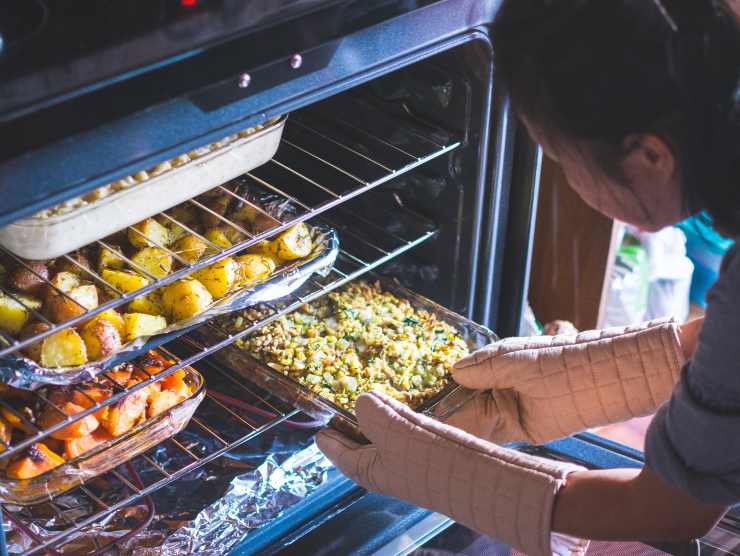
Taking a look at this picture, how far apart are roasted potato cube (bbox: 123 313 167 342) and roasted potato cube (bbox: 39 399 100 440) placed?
0.12 meters

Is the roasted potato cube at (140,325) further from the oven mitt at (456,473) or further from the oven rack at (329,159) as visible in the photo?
the oven mitt at (456,473)

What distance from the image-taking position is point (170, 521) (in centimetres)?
148

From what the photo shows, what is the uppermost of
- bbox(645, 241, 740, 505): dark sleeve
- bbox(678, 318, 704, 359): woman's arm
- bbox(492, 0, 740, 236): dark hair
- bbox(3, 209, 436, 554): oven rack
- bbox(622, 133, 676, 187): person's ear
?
bbox(492, 0, 740, 236): dark hair

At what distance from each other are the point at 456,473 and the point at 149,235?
0.58m

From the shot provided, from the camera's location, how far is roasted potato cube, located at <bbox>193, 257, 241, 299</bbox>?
148 centimetres

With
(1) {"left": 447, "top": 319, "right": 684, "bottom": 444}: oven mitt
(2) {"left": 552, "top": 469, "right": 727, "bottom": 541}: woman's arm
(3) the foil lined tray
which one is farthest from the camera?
(1) {"left": 447, "top": 319, "right": 684, "bottom": 444}: oven mitt

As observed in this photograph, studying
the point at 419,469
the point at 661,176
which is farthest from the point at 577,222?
the point at 661,176

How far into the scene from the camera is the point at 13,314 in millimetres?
1317

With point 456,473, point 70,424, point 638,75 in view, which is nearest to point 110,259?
point 70,424

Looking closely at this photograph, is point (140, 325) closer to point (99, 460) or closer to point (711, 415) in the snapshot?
point (99, 460)

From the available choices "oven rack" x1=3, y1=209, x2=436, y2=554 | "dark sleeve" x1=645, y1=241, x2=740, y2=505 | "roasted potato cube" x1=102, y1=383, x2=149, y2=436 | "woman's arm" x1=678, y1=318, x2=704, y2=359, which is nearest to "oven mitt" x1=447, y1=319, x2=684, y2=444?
"woman's arm" x1=678, y1=318, x2=704, y2=359

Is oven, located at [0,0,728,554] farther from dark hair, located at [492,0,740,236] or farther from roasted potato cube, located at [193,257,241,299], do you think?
dark hair, located at [492,0,740,236]

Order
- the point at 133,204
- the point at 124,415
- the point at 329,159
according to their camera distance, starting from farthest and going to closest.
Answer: the point at 329,159
the point at 124,415
the point at 133,204

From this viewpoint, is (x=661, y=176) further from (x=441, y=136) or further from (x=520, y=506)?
(x=441, y=136)
